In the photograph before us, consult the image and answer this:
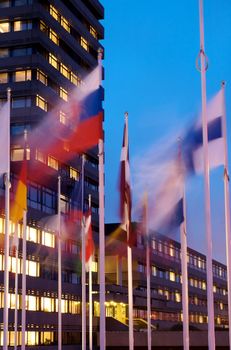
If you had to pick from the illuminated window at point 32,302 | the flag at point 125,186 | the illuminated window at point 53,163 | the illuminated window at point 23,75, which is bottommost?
the illuminated window at point 32,302

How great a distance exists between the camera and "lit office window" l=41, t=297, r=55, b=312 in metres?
92.2

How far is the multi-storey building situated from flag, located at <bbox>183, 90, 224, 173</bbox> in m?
53.2

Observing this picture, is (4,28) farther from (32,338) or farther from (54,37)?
(32,338)

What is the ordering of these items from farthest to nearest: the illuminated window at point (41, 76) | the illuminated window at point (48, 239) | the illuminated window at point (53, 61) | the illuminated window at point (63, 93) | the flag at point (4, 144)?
the illuminated window at point (63, 93), the illuminated window at point (53, 61), the illuminated window at point (41, 76), the illuminated window at point (48, 239), the flag at point (4, 144)

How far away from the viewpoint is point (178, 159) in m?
37.3

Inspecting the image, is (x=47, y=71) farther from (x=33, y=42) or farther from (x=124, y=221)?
(x=124, y=221)

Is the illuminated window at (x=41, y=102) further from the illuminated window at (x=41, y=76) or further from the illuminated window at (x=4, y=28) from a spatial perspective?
the illuminated window at (x=4, y=28)

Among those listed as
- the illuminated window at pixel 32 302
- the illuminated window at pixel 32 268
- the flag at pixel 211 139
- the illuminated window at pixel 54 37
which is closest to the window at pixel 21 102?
the illuminated window at pixel 54 37

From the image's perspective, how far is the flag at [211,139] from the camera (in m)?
32.8

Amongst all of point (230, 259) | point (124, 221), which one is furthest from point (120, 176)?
point (230, 259)

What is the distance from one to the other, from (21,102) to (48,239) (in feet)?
62.6

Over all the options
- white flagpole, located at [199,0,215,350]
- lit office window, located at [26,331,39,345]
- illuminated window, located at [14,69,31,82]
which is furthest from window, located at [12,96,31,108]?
white flagpole, located at [199,0,215,350]

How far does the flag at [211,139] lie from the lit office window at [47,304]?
61914 millimetres

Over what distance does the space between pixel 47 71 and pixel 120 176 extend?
7131 centimetres
